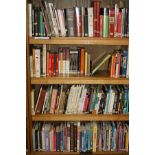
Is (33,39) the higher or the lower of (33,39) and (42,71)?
the higher

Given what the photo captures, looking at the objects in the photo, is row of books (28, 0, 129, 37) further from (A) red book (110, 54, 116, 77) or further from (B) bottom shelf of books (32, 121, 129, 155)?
(B) bottom shelf of books (32, 121, 129, 155)

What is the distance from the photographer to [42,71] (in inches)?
104

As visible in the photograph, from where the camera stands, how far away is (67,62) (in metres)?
2.62

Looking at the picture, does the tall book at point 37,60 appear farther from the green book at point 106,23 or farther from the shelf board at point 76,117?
the green book at point 106,23

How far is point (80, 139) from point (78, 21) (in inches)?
43.0

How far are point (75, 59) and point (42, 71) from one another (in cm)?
32

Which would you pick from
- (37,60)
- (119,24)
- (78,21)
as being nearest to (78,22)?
(78,21)

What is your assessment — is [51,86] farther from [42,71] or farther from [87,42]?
[87,42]

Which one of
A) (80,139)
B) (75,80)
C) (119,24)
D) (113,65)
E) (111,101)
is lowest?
(80,139)

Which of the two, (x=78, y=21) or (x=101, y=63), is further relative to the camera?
(x=101, y=63)

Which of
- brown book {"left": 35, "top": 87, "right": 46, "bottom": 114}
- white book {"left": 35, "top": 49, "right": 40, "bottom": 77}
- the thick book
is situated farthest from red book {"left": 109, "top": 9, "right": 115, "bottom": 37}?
brown book {"left": 35, "top": 87, "right": 46, "bottom": 114}

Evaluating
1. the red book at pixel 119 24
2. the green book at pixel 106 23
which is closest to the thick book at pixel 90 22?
the green book at pixel 106 23

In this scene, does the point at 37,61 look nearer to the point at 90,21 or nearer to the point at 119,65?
the point at 90,21
